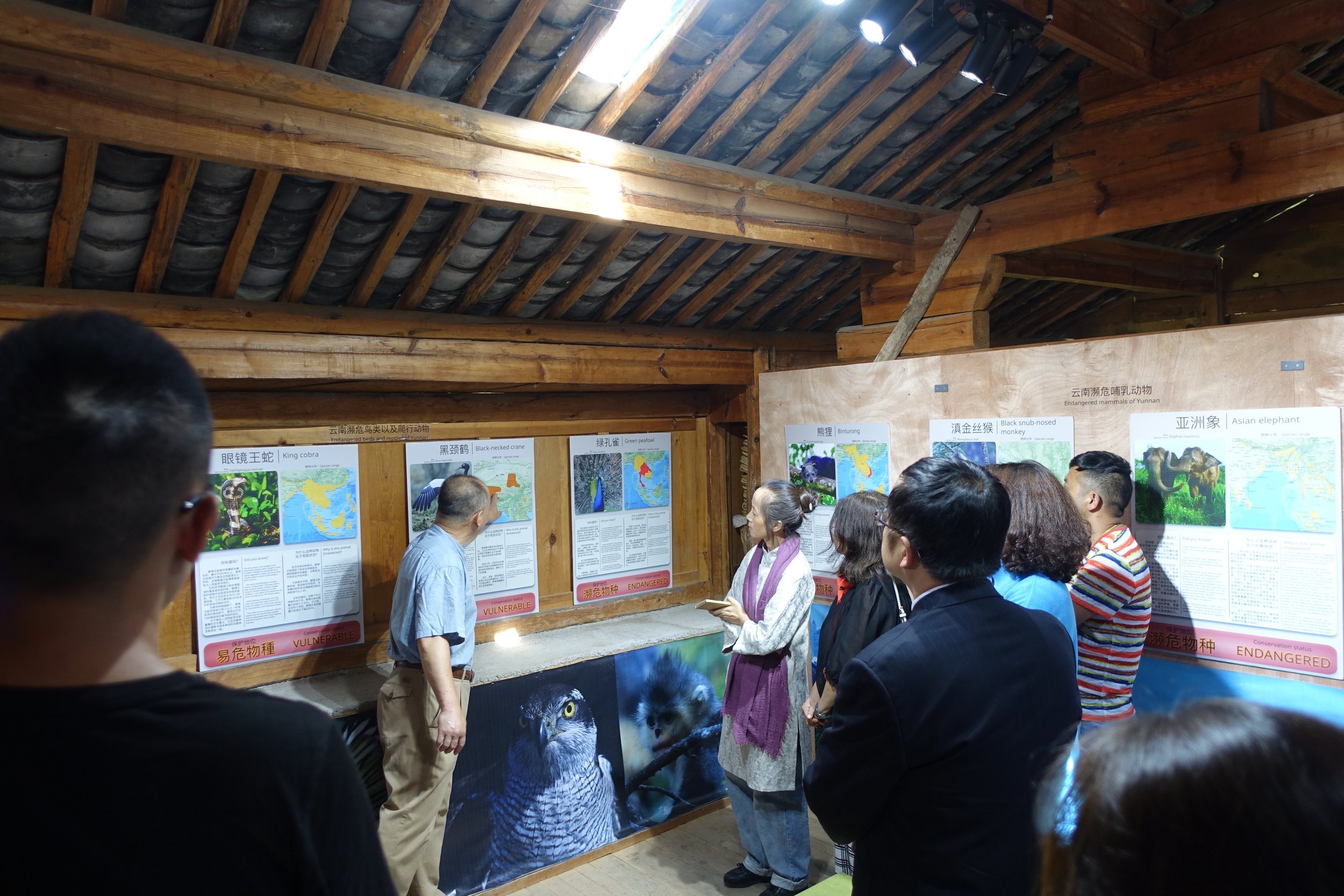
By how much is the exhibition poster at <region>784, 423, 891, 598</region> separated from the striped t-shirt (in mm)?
1235

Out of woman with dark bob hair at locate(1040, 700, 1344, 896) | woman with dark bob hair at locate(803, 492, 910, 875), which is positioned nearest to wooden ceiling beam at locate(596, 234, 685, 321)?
woman with dark bob hair at locate(803, 492, 910, 875)

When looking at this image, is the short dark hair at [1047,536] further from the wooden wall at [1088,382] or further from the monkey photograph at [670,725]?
the monkey photograph at [670,725]

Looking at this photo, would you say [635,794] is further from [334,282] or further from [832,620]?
[334,282]

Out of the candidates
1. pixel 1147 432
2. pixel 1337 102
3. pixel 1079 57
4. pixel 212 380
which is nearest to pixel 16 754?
pixel 212 380

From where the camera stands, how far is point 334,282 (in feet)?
11.7

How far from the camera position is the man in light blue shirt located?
3.44 m

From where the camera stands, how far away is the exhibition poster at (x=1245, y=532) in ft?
8.43

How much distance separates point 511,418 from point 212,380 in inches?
63.9

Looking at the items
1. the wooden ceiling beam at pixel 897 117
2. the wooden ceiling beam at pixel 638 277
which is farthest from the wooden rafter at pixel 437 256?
the wooden ceiling beam at pixel 897 117

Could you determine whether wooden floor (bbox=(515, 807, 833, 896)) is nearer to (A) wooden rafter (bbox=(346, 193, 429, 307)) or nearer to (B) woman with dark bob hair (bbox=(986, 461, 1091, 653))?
(B) woman with dark bob hair (bbox=(986, 461, 1091, 653))

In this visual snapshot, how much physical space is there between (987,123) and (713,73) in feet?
5.29

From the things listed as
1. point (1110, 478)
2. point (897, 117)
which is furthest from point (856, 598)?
point (897, 117)

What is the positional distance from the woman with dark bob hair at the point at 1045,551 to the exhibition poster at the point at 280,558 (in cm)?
312

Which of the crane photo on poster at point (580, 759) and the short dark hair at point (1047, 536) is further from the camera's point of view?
the crane photo on poster at point (580, 759)
